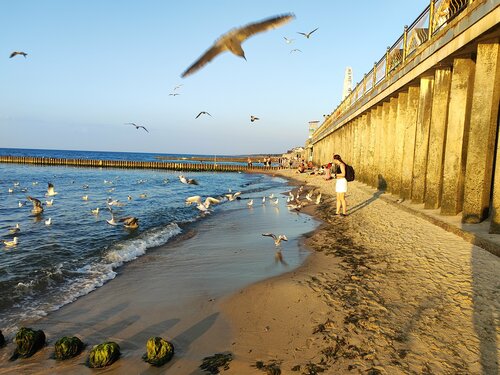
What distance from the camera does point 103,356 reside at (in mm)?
3945

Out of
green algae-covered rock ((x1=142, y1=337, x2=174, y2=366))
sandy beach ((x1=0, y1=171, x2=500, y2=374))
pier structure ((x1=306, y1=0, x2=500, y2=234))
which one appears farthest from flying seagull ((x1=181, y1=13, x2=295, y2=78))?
pier structure ((x1=306, y1=0, x2=500, y2=234))

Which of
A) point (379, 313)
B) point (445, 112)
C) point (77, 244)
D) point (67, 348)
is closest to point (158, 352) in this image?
point (67, 348)

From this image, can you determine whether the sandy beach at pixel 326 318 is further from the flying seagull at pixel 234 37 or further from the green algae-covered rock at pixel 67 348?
the flying seagull at pixel 234 37

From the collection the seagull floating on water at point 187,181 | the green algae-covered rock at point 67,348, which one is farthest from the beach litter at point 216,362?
the seagull floating on water at point 187,181

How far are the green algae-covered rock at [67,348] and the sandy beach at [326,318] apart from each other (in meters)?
0.12

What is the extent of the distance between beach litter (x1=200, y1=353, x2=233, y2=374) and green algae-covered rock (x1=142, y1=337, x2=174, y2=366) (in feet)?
1.50

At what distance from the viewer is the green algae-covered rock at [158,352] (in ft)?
12.8

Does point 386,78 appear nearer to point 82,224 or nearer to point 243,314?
point 243,314

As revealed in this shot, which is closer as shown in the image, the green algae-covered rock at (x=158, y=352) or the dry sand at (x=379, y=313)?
the dry sand at (x=379, y=313)

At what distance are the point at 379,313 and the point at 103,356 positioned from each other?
3.67 meters

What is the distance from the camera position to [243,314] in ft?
16.5

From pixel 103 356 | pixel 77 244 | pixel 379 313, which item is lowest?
pixel 77 244

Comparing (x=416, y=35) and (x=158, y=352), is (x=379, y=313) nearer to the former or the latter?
(x=158, y=352)

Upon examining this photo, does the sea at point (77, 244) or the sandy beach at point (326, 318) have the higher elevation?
the sandy beach at point (326, 318)
